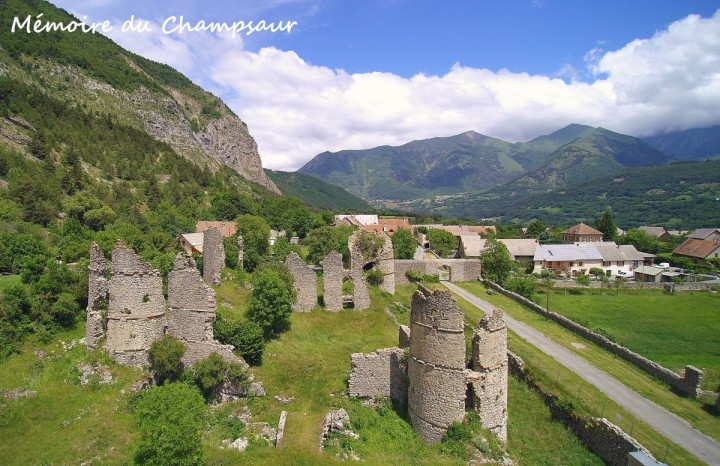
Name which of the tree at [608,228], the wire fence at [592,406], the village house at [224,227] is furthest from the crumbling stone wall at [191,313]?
the tree at [608,228]

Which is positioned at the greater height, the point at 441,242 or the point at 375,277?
the point at 441,242

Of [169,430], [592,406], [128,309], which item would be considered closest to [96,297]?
[128,309]

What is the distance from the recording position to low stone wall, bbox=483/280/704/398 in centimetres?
2623

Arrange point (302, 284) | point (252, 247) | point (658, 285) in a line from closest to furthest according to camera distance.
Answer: point (302, 284), point (252, 247), point (658, 285)

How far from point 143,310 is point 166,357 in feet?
8.27

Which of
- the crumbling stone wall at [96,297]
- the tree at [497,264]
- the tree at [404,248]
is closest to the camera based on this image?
the crumbling stone wall at [96,297]

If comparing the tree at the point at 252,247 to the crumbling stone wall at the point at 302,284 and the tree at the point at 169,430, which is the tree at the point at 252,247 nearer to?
the crumbling stone wall at the point at 302,284

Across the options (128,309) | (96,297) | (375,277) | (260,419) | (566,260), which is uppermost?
(96,297)

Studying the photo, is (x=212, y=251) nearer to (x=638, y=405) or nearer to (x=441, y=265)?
(x=638, y=405)

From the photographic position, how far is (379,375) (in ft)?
68.3

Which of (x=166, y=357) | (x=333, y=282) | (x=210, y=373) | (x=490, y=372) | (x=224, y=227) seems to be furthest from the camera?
(x=224, y=227)

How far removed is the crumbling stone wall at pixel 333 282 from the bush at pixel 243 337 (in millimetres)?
10174

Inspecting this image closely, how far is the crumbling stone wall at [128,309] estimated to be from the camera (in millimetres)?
19312

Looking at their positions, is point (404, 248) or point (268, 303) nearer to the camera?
point (268, 303)
